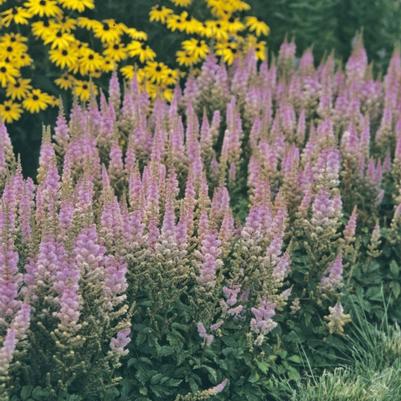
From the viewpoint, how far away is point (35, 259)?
13.5ft

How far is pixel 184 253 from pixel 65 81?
2633 millimetres

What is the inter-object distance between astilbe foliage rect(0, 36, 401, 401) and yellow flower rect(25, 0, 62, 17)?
875 mm

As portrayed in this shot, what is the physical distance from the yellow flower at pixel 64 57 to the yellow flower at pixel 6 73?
301mm

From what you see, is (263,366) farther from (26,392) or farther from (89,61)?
(89,61)

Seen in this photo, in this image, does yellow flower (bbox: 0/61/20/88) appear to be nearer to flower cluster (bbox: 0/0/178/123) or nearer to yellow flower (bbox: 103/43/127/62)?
flower cluster (bbox: 0/0/178/123)

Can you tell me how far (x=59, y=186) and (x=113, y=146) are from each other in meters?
0.66

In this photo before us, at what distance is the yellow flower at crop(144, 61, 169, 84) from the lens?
6641 mm

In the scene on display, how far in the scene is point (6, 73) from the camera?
617 centimetres

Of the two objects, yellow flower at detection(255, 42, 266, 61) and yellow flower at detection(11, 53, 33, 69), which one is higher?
yellow flower at detection(255, 42, 266, 61)

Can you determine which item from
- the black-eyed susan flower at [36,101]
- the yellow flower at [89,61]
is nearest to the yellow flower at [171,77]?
the yellow flower at [89,61]

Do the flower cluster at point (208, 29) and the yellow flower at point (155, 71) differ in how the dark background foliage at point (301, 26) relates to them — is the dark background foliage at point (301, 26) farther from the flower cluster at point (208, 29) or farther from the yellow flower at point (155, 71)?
the yellow flower at point (155, 71)

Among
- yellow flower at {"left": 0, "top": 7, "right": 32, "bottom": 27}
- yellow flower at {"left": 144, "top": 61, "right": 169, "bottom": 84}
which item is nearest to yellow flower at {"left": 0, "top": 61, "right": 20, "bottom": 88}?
yellow flower at {"left": 0, "top": 7, "right": 32, "bottom": 27}

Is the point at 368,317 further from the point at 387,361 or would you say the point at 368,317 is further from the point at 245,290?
the point at 245,290

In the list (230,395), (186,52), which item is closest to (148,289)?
(230,395)
